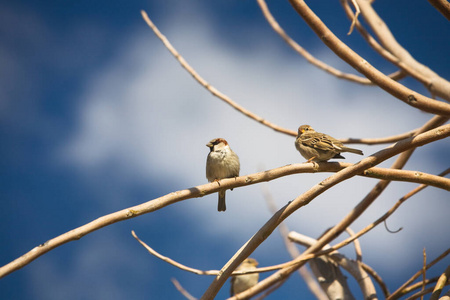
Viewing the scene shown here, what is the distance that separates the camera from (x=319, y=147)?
4.68m

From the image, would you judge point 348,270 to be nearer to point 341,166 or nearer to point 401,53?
point 341,166

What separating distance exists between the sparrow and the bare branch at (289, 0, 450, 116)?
1686 mm

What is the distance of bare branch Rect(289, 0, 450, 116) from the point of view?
2.65 metres

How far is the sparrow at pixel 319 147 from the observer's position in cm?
459

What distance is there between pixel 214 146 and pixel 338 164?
281cm

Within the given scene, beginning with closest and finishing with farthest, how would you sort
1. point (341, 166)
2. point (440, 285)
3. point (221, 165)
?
point (341, 166), point (440, 285), point (221, 165)

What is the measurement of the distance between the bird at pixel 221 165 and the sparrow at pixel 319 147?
982 mm

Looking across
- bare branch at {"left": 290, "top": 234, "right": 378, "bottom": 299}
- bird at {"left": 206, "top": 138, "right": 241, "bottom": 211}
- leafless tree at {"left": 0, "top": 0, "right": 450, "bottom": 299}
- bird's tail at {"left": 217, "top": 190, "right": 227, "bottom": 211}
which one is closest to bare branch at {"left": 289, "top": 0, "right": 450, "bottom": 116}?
leafless tree at {"left": 0, "top": 0, "right": 450, "bottom": 299}

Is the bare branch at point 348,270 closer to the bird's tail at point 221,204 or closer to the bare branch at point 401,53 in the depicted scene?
the bird's tail at point 221,204

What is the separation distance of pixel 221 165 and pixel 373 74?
124 inches

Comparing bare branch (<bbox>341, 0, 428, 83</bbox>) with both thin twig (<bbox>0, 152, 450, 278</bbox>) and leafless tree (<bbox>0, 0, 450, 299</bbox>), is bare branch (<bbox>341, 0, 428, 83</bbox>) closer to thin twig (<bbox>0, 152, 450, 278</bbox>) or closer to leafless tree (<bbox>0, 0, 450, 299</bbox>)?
leafless tree (<bbox>0, 0, 450, 299</bbox>)

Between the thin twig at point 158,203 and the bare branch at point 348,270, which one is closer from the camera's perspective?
the thin twig at point 158,203

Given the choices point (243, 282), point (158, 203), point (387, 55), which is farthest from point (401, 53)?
point (243, 282)

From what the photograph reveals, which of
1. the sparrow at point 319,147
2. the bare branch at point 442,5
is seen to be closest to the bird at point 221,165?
the sparrow at point 319,147
